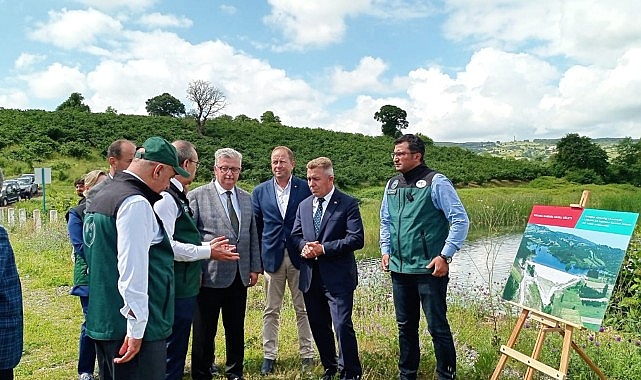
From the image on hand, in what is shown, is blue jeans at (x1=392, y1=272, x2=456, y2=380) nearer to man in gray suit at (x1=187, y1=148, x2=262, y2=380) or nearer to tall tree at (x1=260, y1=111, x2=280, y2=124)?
man in gray suit at (x1=187, y1=148, x2=262, y2=380)

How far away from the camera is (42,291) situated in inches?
265

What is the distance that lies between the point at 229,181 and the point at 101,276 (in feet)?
5.20

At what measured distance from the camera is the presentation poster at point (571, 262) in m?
2.83

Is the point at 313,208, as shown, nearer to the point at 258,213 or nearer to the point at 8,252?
the point at 258,213

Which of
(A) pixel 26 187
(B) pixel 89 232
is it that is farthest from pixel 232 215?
(A) pixel 26 187

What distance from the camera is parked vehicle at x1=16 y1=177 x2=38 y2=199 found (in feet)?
64.7

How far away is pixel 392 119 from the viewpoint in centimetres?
6066

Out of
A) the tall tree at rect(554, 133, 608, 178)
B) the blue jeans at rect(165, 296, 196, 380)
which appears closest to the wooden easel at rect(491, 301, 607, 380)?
the blue jeans at rect(165, 296, 196, 380)

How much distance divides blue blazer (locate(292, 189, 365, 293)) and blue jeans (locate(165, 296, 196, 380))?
0.95 m

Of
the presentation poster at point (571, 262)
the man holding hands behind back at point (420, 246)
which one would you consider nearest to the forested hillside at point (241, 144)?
the man holding hands behind back at point (420, 246)

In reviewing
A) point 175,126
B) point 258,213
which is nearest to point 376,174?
point 175,126

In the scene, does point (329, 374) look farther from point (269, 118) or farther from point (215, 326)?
point (269, 118)

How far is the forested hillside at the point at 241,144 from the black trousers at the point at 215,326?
24.3m

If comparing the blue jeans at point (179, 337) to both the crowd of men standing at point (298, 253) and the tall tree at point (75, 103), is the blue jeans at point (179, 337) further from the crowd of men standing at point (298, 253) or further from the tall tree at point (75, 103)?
the tall tree at point (75, 103)
